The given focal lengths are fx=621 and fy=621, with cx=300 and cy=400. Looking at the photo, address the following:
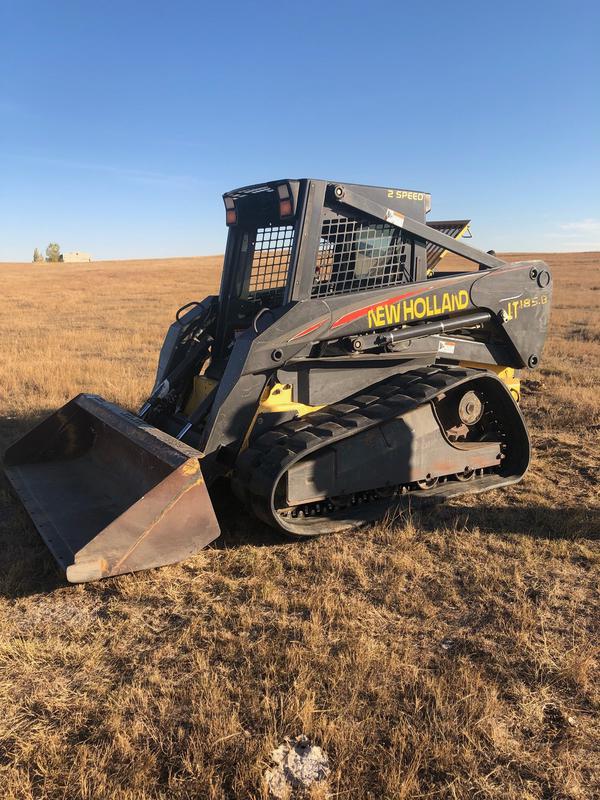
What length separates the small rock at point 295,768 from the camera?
2295 mm

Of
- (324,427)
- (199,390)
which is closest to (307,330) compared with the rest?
(324,427)

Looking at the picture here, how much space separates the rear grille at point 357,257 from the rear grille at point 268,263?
0.61 metres

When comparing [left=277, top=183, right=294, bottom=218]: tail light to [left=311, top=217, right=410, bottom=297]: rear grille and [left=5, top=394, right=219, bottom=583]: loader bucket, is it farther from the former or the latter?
[left=5, top=394, right=219, bottom=583]: loader bucket

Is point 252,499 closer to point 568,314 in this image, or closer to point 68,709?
point 68,709

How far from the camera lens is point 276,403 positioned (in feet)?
15.1

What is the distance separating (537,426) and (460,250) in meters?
3.03

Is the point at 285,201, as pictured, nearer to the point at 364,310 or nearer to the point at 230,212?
the point at 364,310

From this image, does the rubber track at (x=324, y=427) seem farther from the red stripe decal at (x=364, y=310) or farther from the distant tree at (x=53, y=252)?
the distant tree at (x=53, y=252)

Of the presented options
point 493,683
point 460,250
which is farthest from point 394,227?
point 493,683

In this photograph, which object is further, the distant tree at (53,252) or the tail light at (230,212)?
the distant tree at (53,252)

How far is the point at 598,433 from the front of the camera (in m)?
7.06

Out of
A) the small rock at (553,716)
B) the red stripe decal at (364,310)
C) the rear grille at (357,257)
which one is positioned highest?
the rear grille at (357,257)

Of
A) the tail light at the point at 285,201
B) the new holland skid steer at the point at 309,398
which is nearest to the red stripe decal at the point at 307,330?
the new holland skid steer at the point at 309,398

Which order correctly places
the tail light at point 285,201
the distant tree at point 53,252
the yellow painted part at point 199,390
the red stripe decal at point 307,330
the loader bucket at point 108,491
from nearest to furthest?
the loader bucket at point 108,491
the red stripe decal at point 307,330
the tail light at point 285,201
the yellow painted part at point 199,390
the distant tree at point 53,252
